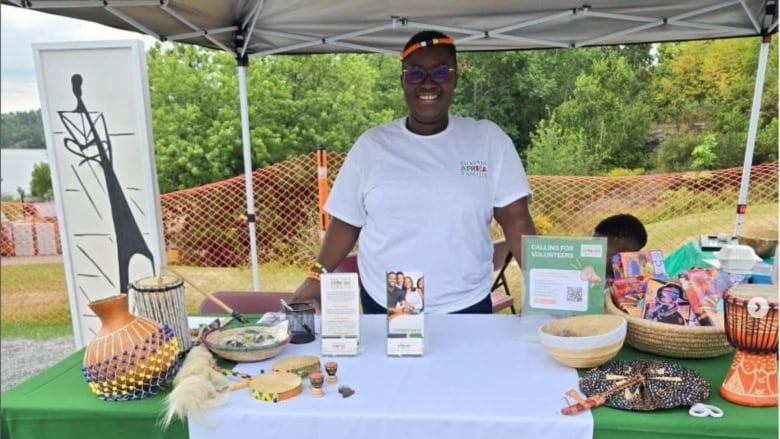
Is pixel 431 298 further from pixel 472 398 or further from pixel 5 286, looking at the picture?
pixel 5 286

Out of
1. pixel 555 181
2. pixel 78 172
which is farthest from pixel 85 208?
pixel 555 181

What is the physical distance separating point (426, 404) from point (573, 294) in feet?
1.64

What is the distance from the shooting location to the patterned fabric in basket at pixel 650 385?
1.03 metres

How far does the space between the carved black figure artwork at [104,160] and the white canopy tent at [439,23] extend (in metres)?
0.52

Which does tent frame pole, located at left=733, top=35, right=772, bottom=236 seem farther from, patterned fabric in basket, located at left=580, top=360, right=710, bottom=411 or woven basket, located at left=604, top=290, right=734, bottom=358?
patterned fabric in basket, located at left=580, top=360, right=710, bottom=411

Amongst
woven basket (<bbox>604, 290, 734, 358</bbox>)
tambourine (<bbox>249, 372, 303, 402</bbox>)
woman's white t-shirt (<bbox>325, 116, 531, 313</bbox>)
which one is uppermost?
woman's white t-shirt (<bbox>325, 116, 531, 313</bbox>)

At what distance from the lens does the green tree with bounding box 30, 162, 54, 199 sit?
6.65 meters

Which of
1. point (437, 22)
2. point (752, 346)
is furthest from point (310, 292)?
point (437, 22)

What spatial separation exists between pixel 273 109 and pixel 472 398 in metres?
7.82

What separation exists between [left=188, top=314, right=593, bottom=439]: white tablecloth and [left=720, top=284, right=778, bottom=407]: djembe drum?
12.2 inches

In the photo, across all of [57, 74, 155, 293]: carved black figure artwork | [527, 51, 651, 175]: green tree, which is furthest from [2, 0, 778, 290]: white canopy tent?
[527, 51, 651, 175]: green tree

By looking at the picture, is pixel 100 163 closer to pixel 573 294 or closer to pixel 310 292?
pixel 310 292

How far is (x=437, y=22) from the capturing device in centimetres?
302

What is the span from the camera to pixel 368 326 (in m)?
1.52
